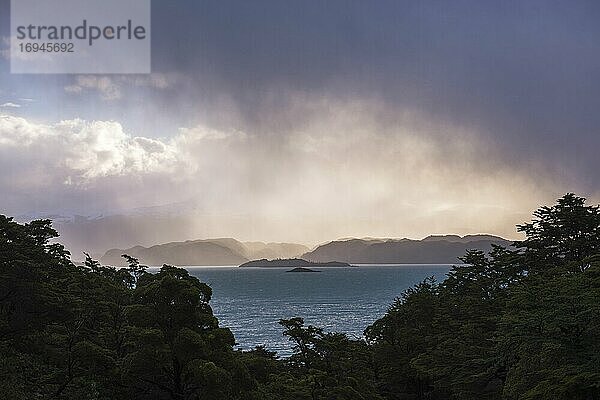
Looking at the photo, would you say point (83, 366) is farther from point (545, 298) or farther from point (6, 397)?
point (545, 298)

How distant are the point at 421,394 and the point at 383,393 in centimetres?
281

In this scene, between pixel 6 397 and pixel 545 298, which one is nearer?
pixel 6 397

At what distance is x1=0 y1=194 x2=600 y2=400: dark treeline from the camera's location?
15031 mm

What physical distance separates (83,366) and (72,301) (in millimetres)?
3410

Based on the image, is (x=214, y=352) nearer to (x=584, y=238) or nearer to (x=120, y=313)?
(x=120, y=313)

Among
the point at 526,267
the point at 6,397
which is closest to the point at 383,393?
the point at 526,267

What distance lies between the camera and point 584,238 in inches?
1152

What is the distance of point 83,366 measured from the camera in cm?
1889

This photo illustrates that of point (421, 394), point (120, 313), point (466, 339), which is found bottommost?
point (421, 394)

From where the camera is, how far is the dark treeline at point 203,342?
15.0m

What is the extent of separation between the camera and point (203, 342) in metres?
17.4

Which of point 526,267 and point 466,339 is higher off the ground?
point 526,267

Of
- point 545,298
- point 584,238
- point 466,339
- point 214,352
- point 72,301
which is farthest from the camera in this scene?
point 584,238

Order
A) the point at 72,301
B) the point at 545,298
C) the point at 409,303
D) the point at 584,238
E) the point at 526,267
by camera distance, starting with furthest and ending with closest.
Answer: the point at 409,303 → the point at 526,267 → the point at 584,238 → the point at 72,301 → the point at 545,298
